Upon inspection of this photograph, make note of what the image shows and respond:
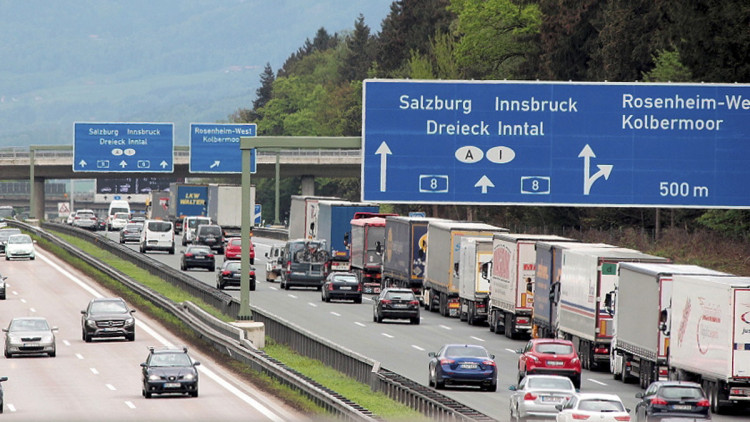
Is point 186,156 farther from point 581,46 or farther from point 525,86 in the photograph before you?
point 525,86

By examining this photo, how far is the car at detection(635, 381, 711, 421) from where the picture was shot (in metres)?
28.7

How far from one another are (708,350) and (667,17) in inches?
1809

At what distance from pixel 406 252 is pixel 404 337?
1423cm

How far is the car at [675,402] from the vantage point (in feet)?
94.2

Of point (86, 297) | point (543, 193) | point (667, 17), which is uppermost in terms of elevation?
point (667, 17)

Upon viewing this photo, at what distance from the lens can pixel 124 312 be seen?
5056cm

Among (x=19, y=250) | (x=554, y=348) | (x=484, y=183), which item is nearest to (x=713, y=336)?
(x=554, y=348)

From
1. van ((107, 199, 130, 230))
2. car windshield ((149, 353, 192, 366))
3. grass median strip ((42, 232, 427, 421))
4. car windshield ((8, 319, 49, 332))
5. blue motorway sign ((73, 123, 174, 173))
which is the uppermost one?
blue motorway sign ((73, 123, 174, 173))

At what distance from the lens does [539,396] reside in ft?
98.5

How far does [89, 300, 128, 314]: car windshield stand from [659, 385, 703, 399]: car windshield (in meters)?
25.8

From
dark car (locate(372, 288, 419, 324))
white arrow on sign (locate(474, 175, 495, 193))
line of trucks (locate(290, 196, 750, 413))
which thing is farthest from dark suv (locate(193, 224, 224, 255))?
white arrow on sign (locate(474, 175, 495, 193))

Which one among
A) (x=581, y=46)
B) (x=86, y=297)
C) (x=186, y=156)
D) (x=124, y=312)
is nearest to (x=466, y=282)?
(x=124, y=312)

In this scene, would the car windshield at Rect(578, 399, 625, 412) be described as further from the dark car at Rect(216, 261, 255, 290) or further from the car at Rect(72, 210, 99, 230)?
the car at Rect(72, 210, 99, 230)

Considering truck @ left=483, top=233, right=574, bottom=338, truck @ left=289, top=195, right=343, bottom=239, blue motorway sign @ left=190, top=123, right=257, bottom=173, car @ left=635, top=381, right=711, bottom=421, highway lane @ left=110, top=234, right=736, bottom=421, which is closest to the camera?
car @ left=635, top=381, right=711, bottom=421
